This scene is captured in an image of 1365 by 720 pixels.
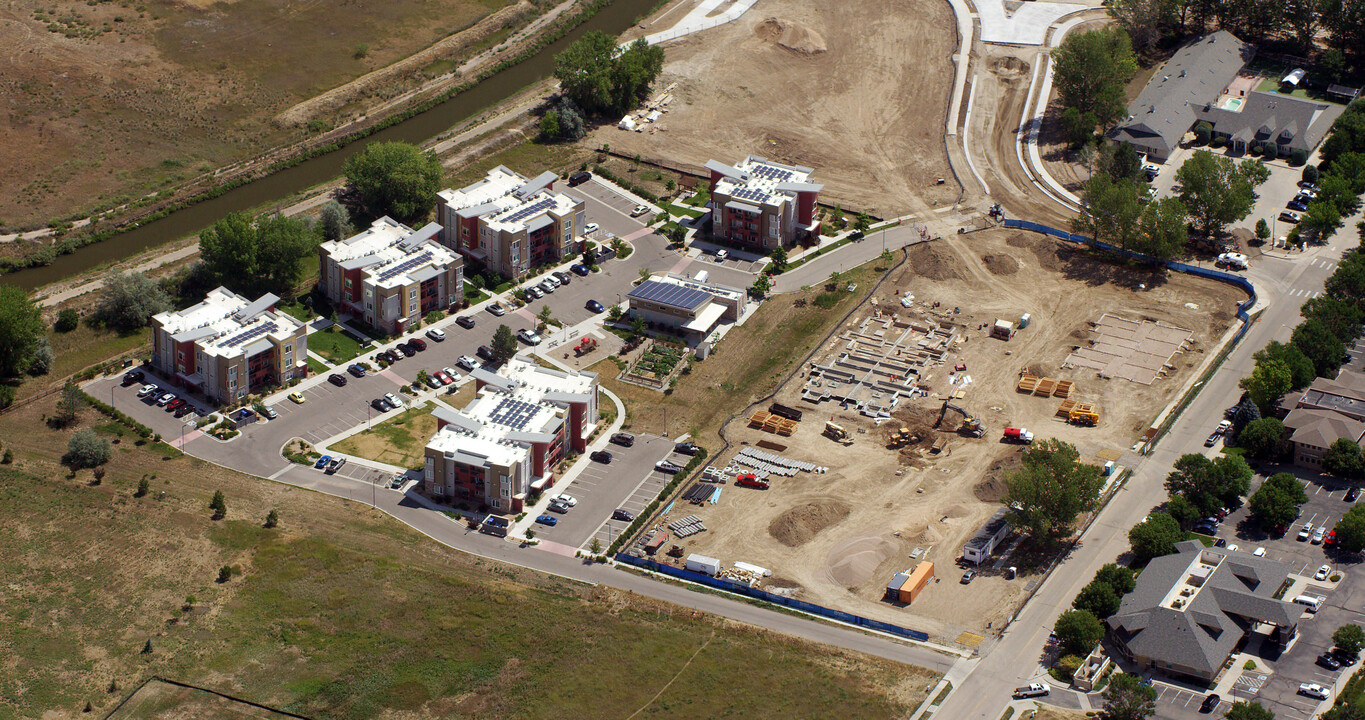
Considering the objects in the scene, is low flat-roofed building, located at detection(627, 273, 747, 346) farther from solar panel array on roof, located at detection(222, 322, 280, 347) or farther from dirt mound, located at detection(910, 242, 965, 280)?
solar panel array on roof, located at detection(222, 322, 280, 347)

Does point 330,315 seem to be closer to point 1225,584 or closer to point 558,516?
point 558,516

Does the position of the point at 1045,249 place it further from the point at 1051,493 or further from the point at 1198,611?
the point at 1198,611

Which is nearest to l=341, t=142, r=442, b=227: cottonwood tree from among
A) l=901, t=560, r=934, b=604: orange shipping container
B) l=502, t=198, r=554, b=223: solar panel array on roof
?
l=502, t=198, r=554, b=223: solar panel array on roof

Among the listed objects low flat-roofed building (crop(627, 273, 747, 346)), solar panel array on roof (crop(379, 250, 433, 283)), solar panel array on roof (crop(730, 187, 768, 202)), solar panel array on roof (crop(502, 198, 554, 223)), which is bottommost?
low flat-roofed building (crop(627, 273, 747, 346))

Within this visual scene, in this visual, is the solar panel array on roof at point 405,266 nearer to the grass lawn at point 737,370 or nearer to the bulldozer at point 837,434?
the grass lawn at point 737,370

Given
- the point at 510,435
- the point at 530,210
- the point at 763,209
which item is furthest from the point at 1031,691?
the point at 530,210
